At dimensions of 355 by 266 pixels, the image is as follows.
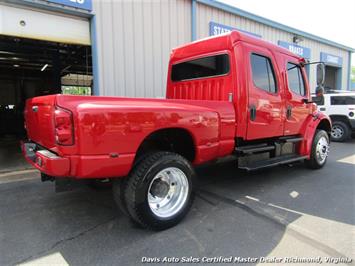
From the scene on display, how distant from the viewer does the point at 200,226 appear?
328cm

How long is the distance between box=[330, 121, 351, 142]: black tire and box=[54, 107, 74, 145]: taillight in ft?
33.0

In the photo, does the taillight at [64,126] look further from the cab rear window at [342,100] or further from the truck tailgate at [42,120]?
the cab rear window at [342,100]

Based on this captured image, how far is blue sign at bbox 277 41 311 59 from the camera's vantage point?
1231 centimetres

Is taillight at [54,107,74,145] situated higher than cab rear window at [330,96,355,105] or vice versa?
cab rear window at [330,96,355,105]

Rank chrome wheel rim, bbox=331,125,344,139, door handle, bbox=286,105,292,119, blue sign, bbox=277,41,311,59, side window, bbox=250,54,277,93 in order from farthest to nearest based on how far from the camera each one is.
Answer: blue sign, bbox=277,41,311,59 < chrome wheel rim, bbox=331,125,344,139 < door handle, bbox=286,105,292,119 < side window, bbox=250,54,277,93

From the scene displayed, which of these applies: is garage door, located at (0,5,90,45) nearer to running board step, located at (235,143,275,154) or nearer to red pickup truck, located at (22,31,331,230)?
red pickup truck, located at (22,31,331,230)

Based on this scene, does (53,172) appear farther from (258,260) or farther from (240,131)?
(240,131)

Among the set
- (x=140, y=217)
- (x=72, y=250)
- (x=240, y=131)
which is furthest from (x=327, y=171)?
(x=72, y=250)

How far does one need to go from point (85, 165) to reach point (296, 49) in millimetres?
13225

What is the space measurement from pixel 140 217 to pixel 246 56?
2869 millimetres

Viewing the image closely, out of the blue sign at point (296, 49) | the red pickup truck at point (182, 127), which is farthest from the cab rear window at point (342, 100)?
the red pickup truck at point (182, 127)

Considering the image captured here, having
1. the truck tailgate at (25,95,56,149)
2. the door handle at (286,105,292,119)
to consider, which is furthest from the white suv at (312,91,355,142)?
the truck tailgate at (25,95,56,149)

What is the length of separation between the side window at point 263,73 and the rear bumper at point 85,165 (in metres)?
2.63

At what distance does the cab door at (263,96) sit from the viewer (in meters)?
4.27
